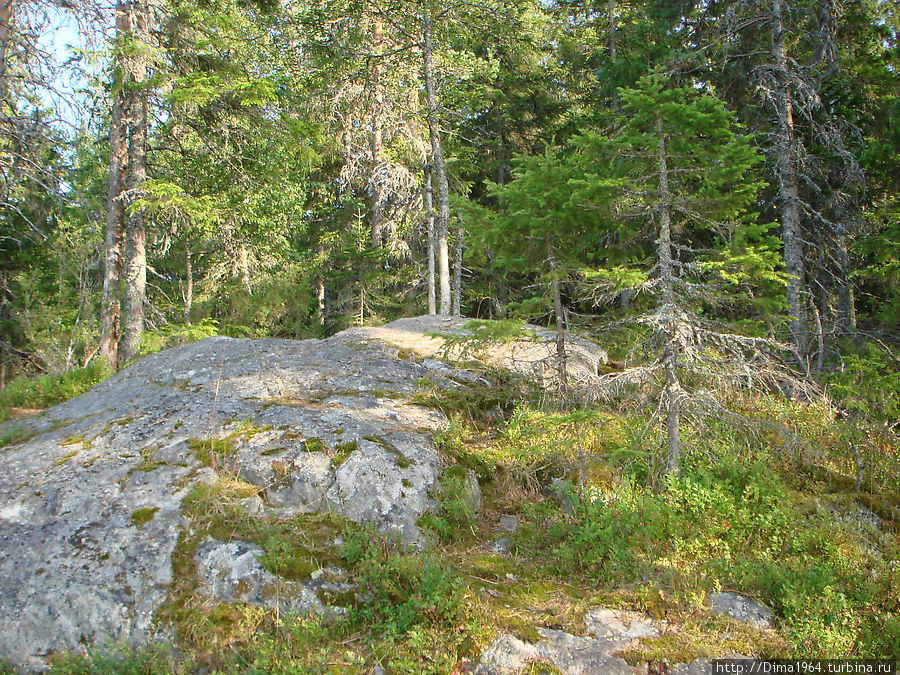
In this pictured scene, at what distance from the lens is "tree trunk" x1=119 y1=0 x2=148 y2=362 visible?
11.0 metres

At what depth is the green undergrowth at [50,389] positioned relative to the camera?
384 inches

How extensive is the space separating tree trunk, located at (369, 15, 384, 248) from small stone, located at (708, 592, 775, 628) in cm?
1559

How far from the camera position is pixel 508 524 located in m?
5.38

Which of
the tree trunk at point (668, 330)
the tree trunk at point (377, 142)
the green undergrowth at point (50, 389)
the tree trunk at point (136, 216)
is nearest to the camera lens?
the tree trunk at point (668, 330)

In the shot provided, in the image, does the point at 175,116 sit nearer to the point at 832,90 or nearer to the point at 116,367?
the point at 116,367

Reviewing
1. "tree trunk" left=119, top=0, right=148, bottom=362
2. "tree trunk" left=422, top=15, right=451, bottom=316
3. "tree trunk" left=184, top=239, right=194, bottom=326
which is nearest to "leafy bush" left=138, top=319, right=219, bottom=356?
"tree trunk" left=119, top=0, right=148, bottom=362

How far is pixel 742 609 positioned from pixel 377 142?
17780 mm

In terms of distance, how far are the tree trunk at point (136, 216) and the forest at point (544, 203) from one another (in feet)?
0.15

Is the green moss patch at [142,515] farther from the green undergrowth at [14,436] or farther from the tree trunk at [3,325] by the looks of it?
the tree trunk at [3,325]

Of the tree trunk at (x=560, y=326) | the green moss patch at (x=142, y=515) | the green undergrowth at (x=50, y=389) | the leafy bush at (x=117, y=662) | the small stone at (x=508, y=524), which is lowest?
the leafy bush at (x=117, y=662)

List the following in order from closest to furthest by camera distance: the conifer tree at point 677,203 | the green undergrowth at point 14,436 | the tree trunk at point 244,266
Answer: the conifer tree at point 677,203 → the green undergrowth at point 14,436 → the tree trunk at point 244,266

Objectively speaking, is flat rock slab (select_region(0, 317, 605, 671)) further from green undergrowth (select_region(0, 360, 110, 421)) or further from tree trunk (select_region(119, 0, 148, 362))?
tree trunk (select_region(119, 0, 148, 362))

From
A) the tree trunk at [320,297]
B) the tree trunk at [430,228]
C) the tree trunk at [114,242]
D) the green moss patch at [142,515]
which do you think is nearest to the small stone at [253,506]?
the green moss patch at [142,515]

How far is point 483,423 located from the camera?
7.09 metres
